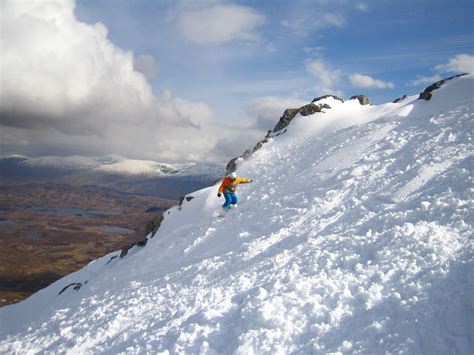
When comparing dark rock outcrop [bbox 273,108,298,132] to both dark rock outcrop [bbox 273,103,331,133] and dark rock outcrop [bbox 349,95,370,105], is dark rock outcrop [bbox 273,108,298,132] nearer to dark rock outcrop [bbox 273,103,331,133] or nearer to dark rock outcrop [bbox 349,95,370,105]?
dark rock outcrop [bbox 273,103,331,133]

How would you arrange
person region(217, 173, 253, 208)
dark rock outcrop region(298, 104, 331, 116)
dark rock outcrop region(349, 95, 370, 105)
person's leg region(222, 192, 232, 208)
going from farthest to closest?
dark rock outcrop region(349, 95, 370, 105)
dark rock outcrop region(298, 104, 331, 116)
person's leg region(222, 192, 232, 208)
person region(217, 173, 253, 208)

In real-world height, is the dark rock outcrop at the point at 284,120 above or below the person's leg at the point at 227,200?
above

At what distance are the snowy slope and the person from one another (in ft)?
3.17

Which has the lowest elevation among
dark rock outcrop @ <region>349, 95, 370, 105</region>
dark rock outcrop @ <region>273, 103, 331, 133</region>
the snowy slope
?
the snowy slope

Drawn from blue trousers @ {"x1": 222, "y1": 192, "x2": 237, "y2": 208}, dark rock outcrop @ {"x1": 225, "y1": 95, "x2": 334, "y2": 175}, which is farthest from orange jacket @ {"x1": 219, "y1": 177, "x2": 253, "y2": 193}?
dark rock outcrop @ {"x1": 225, "y1": 95, "x2": 334, "y2": 175}

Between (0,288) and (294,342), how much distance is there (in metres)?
154

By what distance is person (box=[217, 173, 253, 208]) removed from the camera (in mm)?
22000

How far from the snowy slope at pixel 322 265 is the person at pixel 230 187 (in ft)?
3.17

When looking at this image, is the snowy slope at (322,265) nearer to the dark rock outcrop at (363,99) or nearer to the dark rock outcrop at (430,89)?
the dark rock outcrop at (430,89)

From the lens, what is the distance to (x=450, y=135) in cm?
1903

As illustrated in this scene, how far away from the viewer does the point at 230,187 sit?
22297 mm

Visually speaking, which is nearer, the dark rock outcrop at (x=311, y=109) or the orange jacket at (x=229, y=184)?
the orange jacket at (x=229, y=184)

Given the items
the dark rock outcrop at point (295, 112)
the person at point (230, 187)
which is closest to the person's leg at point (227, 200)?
the person at point (230, 187)

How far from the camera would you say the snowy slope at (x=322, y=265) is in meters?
9.38
